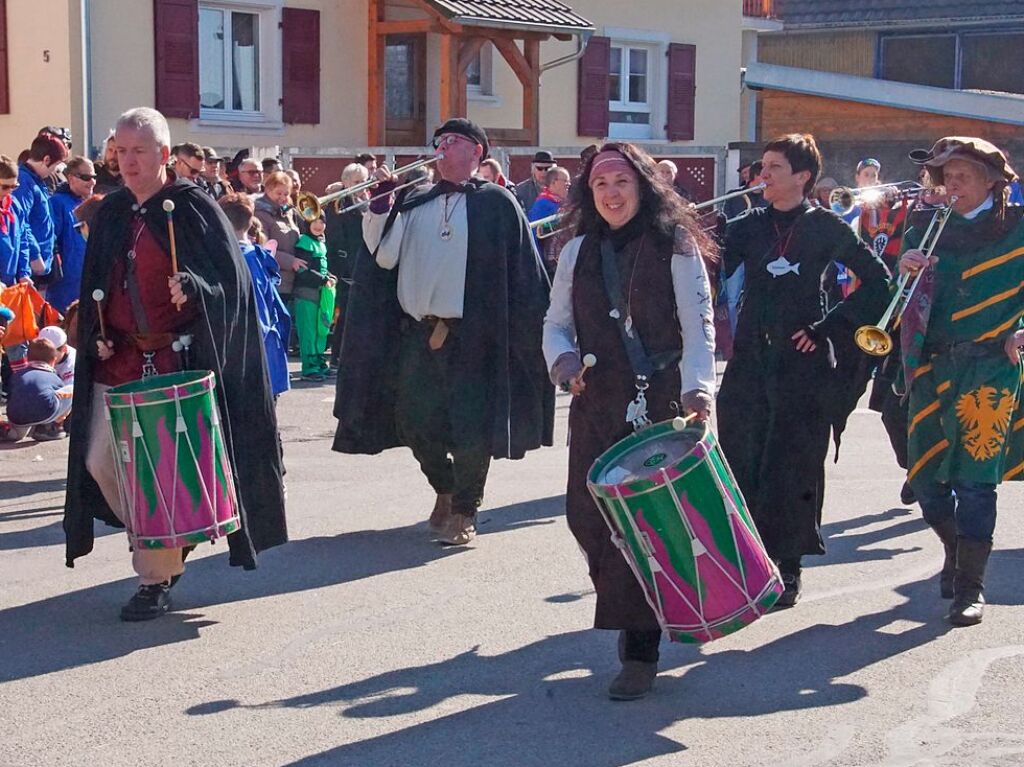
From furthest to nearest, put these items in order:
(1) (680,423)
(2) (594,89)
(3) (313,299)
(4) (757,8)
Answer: (4) (757,8), (2) (594,89), (3) (313,299), (1) (680,423)

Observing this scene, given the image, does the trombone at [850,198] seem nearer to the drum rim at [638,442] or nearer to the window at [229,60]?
the drum rim at [638,442]

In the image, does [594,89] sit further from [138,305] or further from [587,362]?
[587,362]

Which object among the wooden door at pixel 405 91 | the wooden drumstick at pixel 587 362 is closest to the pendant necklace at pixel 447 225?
the wooden drumstick at pixel 587 362

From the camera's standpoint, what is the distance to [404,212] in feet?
24.9

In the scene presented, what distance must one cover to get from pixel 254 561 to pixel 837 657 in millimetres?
2175

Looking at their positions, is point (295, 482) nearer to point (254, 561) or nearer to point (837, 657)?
point (254, 561)

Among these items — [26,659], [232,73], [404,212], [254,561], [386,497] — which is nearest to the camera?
[26,659]

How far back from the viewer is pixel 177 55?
18.5 metres

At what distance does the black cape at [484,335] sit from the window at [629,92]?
17593 mm

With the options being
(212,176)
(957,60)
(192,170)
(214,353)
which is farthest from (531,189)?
(957,60)

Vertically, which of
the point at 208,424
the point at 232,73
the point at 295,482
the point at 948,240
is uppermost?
the point at 232,73

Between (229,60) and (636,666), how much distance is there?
15809mm

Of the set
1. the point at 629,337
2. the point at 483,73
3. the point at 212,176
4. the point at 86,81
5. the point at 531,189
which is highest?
the point at 483,73

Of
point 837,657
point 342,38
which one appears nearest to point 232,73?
point 342,38
